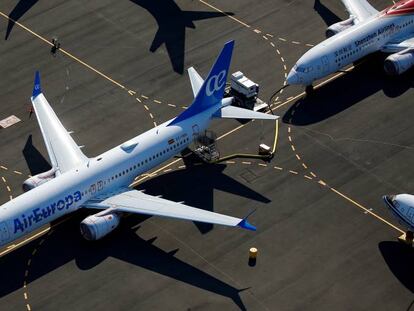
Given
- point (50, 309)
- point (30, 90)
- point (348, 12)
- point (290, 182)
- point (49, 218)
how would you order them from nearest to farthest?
point (50, 309) < point (49, 218) < point (290, 182) < point (30, 90) < point (348, 12)

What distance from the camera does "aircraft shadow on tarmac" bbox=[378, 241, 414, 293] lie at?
83344 millimetres

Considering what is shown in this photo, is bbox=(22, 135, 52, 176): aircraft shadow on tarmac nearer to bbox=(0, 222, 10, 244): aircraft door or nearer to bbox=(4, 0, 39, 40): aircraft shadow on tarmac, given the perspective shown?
bbox=(0, 222, 10, 244): aircraft door

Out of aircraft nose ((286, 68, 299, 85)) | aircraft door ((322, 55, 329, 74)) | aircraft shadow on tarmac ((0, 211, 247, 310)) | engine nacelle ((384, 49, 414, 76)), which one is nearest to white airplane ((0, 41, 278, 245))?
aircraft shadow on tarmac ((0, 211, 247, 310))

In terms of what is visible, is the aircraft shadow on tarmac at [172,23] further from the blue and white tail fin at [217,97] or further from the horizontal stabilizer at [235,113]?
the horizontal stabilizer at [235,113]

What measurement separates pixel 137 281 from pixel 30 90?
37063 mm

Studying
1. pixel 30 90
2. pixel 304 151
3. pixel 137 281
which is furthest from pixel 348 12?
pixel 137 281

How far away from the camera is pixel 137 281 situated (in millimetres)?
84125

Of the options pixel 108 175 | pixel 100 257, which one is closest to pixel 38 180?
pixel 108 175

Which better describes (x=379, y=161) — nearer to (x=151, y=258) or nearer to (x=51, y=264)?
(x=151, y=258)

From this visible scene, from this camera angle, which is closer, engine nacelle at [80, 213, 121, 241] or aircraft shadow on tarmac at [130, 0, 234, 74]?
engine nacelle at [80, 213, 121, 241]

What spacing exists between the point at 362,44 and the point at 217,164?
2579 cm

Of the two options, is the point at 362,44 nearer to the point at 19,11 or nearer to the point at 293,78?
the point at 293,78

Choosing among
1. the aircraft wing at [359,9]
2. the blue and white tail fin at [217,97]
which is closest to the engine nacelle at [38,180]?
the blue and white tail fin at [217,97]

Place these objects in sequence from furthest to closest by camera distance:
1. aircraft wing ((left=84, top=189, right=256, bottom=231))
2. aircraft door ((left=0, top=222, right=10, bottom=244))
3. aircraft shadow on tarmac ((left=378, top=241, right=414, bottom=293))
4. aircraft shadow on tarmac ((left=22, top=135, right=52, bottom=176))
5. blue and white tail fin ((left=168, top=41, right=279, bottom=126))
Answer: aircraft shadow on tarmac ((left=22, top=135, right=52, bottom=176)) → blue and white tail fin ((left=168, top=41, right=279, bottom=126)) → aircraft wing ((left=84, top=189, right=256, bottom=231)) → aircraft door ((left=0, top=222, right=10, bottom=244)) → aircraft shadow on tarmac ((left=378, top=241, right=414, bottom=293))
